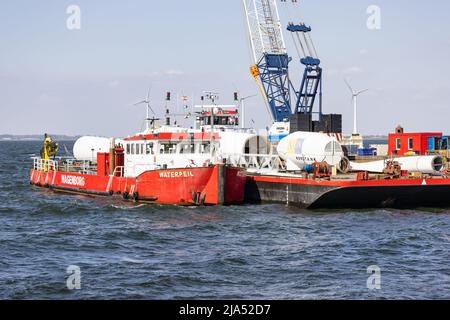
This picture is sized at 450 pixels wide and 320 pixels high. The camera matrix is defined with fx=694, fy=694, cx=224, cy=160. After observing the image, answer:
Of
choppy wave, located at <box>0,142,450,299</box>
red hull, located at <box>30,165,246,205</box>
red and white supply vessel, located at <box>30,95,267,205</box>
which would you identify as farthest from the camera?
red and white supply vessel, located at <box>30,95,267,205</box>

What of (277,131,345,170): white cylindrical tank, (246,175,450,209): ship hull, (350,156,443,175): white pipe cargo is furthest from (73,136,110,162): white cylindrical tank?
(350,156,443,175): white pipe cargo

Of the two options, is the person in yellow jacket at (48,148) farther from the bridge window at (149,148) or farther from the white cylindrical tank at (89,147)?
the bridge window at (149,148)

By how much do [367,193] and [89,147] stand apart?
1244 inches

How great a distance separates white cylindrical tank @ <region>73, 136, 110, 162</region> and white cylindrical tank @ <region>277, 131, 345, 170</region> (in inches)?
822

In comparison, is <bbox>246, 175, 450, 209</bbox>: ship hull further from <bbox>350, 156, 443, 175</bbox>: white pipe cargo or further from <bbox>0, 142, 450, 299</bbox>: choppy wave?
<bbox>350, 156, 443, 175</bbox>: white pipe cargo

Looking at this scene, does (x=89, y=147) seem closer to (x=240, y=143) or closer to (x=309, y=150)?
(x=240, y=143)

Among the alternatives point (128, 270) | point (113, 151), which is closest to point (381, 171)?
point (113, 151)

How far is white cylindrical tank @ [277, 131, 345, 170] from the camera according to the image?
46531 mm

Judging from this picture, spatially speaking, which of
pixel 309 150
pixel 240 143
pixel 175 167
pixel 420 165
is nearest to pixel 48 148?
pixel 175 167

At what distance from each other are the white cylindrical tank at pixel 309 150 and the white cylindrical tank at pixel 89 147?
20.9 metres

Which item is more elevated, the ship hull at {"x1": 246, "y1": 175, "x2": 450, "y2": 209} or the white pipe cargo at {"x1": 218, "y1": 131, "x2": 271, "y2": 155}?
the white pipe cargo at {"x1": 218, "y1": 131, "x2": 271, "y2": 155}

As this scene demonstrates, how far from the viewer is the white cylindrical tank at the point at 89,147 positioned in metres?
64.5

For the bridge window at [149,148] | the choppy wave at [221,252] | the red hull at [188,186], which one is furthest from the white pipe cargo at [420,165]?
the bridge window at [149,148]
